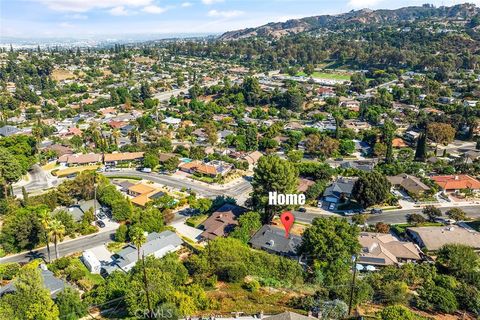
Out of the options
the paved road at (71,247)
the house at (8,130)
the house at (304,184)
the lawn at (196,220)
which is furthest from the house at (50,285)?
the house at (8,130)

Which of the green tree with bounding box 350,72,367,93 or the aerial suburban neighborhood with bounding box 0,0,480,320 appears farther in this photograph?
the green tree with bounding box 350,72,367,93

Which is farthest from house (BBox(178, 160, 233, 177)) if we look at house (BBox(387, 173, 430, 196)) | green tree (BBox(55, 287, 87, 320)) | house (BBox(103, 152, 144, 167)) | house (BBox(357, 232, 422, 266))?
green tree (BBox(55, 287, 87, 320))

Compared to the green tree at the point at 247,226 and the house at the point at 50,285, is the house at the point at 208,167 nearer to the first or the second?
the green tree at the point at 247,226

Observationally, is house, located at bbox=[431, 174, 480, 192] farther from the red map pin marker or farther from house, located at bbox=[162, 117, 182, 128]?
house, located at bbox=[162, 117, 182, 128]

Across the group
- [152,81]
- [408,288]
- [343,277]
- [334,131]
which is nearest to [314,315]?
[343,277]

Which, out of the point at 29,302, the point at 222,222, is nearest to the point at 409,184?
the point at 222,222

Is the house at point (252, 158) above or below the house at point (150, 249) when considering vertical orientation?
above

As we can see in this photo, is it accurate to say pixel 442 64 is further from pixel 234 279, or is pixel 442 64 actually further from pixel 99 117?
pixel 234 279

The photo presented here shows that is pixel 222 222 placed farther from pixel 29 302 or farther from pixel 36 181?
pixel 36 181
